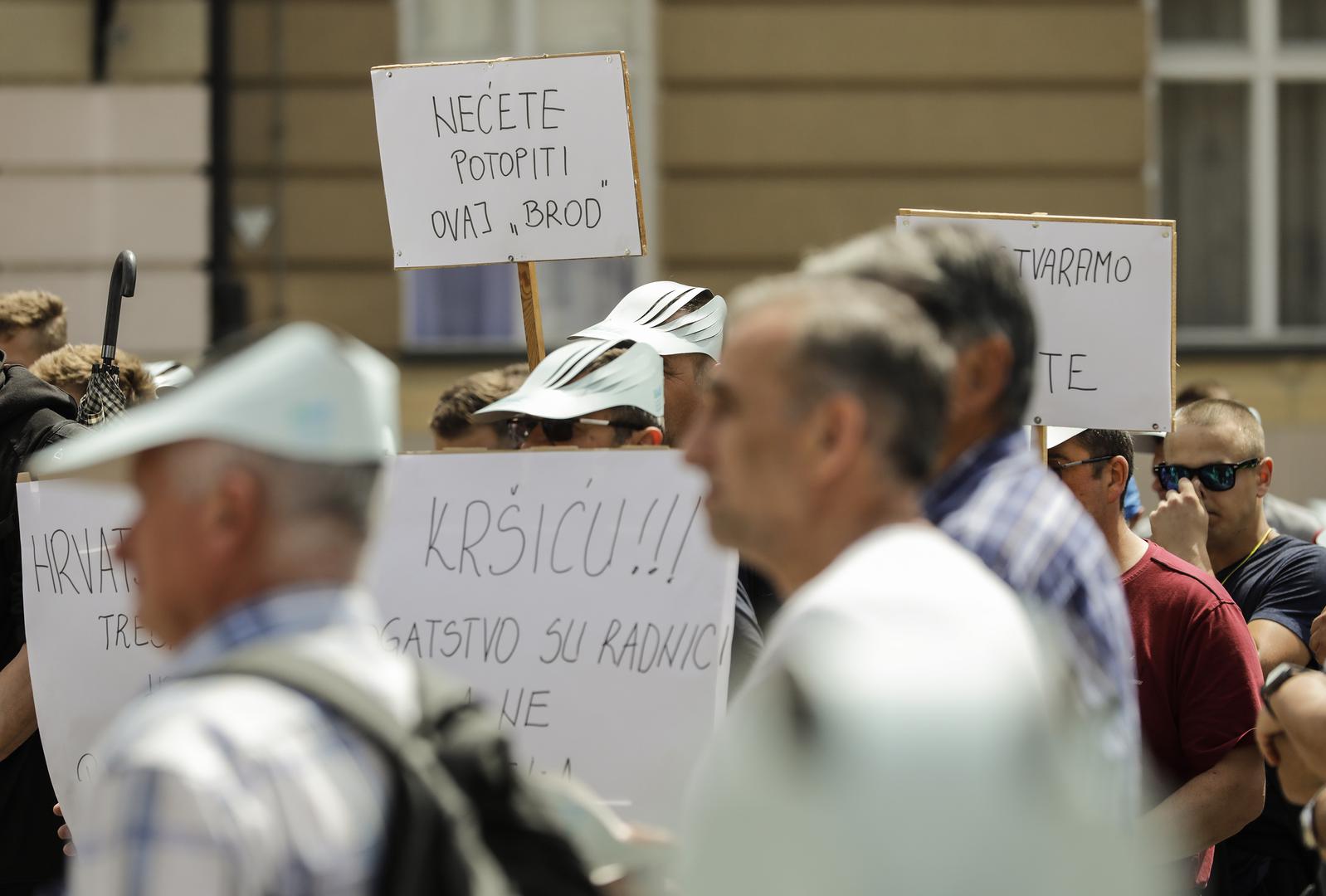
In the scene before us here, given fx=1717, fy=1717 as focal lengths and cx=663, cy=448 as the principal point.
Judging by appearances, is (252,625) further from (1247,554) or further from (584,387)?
(1247,554)

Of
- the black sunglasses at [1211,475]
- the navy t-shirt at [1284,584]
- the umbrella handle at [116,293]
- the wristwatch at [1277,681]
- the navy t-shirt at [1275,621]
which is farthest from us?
the black sunglasses at [1211,475]

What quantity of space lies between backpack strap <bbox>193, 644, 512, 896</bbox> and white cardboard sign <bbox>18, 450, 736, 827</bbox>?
137cm

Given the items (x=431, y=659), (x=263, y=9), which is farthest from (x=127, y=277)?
(x=263, y=9)

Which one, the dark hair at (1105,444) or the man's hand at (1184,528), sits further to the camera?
the man's hand at (1184,528)

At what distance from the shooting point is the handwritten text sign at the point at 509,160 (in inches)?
151

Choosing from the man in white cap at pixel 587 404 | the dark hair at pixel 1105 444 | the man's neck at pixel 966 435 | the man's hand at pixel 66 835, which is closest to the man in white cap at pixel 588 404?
the man in white cap at pixel 587 404

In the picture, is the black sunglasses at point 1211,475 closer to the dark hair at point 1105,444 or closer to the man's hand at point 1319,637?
the dark hair at point 1105,444

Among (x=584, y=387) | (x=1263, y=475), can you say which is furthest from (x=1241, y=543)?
(x=584, y=387)

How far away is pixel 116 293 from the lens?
4.06 m

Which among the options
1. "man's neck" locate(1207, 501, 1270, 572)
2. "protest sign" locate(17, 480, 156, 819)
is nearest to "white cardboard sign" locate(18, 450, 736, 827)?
"protest sign" locate(17, 480, 156, 819)

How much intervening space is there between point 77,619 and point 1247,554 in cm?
284

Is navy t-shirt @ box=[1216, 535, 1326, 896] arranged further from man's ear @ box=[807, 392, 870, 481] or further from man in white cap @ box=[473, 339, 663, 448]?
man's ear @ box=[807, 392, 870, 481]

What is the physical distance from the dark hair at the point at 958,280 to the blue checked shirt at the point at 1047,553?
66 millimetres

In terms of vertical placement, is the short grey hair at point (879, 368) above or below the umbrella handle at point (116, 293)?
below
